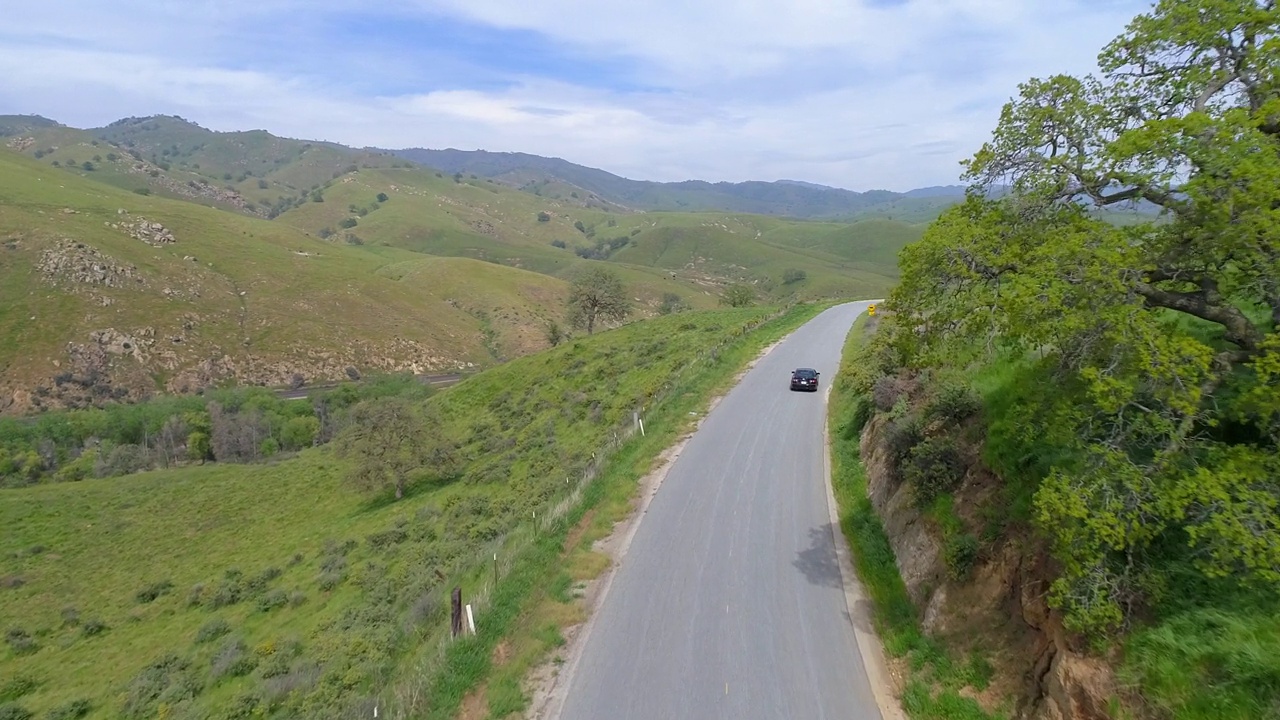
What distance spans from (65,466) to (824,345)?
7325 centimetres

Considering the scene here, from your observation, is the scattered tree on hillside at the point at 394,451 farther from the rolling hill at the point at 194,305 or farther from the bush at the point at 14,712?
the rolling hill at the point at 194,305

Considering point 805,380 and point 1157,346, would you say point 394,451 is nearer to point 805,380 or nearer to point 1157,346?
point 805,380

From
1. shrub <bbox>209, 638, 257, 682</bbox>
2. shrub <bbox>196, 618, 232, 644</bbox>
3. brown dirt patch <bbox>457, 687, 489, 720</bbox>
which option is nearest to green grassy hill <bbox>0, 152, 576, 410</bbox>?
shrub <bbox>196, 618, 232, 644</bbox>

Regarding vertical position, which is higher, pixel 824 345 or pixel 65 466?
pixel 824 345

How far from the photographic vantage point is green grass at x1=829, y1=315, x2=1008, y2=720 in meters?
9.14

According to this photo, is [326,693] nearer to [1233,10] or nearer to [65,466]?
[1233,10]

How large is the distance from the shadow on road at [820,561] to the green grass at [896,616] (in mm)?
497

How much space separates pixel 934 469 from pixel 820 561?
341 cm

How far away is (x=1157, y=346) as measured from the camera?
6754 mm

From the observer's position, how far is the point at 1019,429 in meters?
10.4

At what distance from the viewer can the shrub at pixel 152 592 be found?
99.5ft

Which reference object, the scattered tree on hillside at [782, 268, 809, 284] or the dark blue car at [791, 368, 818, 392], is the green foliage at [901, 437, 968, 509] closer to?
the dark blue car at [791, 368, 818, 392]

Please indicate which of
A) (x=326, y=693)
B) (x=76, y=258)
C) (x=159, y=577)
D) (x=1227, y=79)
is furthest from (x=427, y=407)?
(x=76, y=258)

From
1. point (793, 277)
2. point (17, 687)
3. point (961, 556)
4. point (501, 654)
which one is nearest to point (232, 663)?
point (17, 687)
